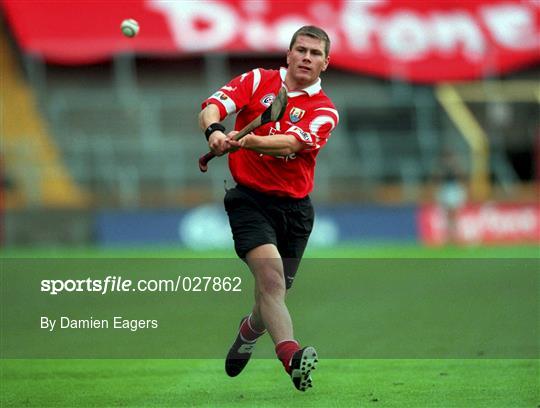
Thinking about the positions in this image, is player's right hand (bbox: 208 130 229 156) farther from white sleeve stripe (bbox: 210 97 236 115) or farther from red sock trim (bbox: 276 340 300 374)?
red sock trim (bbox: 276 340 300 374)

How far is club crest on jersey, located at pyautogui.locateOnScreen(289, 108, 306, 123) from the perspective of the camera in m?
8.15

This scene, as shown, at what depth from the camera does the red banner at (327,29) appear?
30.6 metres

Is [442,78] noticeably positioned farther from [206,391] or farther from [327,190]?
[206,391]

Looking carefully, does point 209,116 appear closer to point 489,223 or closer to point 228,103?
point 228,103

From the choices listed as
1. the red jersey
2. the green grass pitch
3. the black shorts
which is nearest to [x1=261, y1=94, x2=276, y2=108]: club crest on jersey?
the red jersey

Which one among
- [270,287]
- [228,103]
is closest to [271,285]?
[270,287]

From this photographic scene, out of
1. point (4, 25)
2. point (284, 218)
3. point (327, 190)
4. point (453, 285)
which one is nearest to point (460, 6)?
point (327, 190)

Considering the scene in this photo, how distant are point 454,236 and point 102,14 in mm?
11024
